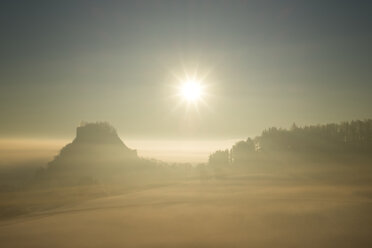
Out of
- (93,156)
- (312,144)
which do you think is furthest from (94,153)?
(312,144)

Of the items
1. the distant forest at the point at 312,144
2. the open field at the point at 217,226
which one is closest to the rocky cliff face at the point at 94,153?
the distant forest at the point at 312,144

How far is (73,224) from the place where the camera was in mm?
11102

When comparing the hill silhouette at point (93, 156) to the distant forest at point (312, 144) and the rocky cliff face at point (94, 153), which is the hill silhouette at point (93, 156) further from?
the distant forest at point (312, 144)

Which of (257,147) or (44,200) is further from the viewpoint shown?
(257,147)

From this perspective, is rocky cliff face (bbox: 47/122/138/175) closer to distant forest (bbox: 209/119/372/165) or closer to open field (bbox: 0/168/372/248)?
distant forest (bbox: 209/119/372/165)

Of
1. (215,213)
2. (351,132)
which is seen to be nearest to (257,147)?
(351,132)

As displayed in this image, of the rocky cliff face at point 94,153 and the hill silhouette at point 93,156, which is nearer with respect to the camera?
the hill silhouette at point 93,156

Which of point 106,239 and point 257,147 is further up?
point 257,147

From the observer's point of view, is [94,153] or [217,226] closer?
[217,226]

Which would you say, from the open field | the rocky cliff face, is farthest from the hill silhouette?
the open field

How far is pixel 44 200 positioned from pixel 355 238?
93.4 ft

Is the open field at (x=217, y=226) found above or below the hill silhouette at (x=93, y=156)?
below

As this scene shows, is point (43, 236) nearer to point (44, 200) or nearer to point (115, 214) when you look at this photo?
point (115, 214)

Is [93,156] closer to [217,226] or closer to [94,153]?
[94,153]
